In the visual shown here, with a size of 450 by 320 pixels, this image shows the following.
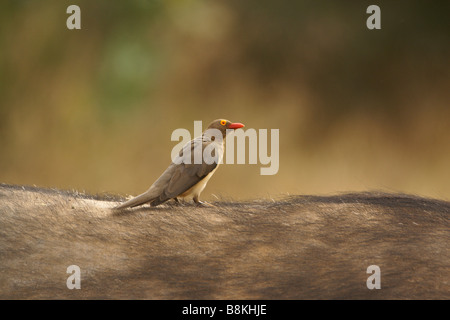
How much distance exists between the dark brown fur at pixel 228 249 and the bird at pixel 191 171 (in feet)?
0.42

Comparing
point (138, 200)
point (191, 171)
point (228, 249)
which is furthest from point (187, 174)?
point (228, 249)

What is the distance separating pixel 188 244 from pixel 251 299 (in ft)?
1.49

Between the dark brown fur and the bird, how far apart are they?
5.0 inches

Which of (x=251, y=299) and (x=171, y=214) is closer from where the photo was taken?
(x=251, y=299)

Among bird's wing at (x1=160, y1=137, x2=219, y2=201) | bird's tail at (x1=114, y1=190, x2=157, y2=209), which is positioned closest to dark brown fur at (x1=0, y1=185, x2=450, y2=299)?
bird's tail at (x1=114, y1=190, x2=157, y2=209)

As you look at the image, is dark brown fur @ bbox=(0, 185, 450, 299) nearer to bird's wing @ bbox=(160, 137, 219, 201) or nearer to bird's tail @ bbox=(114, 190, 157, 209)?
bird's tail @ bbox=(114, 190, 157, 209)

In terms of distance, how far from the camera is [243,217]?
3129 millimetres

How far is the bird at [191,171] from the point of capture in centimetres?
345

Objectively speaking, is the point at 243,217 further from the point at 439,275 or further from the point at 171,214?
the point at 439,275

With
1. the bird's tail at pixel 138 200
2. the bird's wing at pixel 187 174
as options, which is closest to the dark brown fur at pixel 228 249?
the bird's tail at pixel 138 200

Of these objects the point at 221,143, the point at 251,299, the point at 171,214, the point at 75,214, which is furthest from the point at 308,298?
the point at 221,143

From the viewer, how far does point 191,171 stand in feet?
11.9

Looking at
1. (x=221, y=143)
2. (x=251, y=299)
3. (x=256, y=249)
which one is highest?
(x=221, y=143)

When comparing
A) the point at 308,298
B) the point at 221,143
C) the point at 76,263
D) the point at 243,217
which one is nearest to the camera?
the point at 308,298
